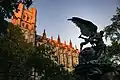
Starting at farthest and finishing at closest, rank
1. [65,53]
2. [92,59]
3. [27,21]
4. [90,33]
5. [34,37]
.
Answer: [65,53] → [27,21] → [34,37] → [90,33] → [92,59]

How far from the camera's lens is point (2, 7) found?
12.0 metres

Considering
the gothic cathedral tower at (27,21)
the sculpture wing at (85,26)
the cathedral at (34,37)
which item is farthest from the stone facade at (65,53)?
the sculpture wing at (85,26)

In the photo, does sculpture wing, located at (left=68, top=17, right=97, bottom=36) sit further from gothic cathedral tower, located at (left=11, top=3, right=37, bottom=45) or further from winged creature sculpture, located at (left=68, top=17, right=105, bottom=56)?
gothic cathedral tower, located at (left=11, top=3, right=37, bottom=45)

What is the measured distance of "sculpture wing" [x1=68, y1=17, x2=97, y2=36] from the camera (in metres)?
10.4

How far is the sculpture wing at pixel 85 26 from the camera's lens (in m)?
10.4

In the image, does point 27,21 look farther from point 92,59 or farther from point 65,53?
point 92,59

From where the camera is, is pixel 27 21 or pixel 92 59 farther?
pixel 27 21

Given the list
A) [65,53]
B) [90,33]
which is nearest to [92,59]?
[90,33]

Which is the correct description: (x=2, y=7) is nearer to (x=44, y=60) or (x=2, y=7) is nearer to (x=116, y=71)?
(x=116, y=71)

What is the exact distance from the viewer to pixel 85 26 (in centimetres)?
1054

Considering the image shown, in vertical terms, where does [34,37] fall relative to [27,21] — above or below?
below

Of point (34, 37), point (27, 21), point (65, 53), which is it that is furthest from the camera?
point (65, 53)

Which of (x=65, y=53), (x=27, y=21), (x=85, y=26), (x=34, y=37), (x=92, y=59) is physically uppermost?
(x=27, y=21)

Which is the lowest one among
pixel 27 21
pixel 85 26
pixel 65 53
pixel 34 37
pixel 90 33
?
pixel 90 33
